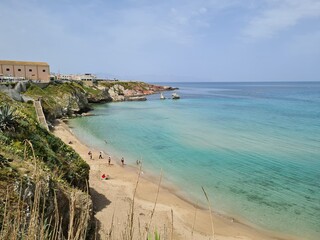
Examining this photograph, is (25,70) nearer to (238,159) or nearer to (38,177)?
(238,159)

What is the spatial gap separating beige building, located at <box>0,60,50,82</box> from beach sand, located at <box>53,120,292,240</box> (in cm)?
5355

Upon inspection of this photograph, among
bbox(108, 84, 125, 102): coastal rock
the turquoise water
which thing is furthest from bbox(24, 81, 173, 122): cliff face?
bbox(108, 84, 125, 102): coastal rock

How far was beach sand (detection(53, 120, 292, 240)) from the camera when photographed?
14.8 meters

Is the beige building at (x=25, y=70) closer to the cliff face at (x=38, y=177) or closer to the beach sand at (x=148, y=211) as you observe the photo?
the beach sand at (x=148, y=211)

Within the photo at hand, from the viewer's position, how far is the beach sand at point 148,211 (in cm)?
1478

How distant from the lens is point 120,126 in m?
46.9

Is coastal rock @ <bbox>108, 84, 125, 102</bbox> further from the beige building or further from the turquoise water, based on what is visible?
the turquoise water

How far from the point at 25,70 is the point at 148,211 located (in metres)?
64.8

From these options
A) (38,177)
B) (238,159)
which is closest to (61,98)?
(238,159)

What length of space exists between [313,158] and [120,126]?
99.1 feet

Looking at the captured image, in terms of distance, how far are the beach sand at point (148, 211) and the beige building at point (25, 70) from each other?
176 ft

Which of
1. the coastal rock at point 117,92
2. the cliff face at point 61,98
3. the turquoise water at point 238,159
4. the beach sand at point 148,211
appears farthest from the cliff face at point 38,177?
the coastal rock at point 117,92

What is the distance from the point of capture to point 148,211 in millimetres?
17125

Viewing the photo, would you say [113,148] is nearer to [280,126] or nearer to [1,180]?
[1,180]
